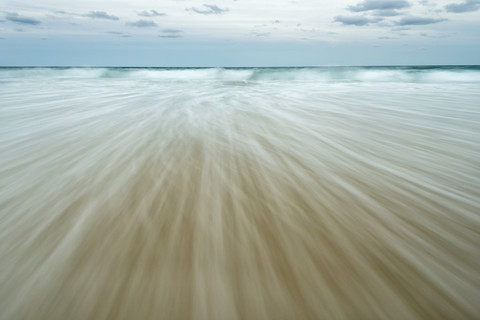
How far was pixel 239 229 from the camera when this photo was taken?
125cm

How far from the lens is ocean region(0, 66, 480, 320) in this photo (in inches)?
34.1

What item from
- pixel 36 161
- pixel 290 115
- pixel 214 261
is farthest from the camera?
pixel 290 115

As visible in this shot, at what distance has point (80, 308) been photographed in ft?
2.76

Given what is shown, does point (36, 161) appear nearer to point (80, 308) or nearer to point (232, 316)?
point (80, 308)

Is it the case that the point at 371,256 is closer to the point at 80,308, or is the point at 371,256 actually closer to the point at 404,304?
the point at 404,304

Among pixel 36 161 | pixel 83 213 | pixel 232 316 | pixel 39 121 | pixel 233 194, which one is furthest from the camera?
pixel 39 121

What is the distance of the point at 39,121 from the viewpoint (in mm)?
3699

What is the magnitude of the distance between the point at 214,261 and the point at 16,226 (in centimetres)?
96

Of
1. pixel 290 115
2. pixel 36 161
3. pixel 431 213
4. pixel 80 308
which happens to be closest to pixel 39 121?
pixel 36 161

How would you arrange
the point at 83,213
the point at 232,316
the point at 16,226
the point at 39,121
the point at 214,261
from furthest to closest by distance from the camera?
the point at 39,121, the point at 83,213, the point at 16,226, the point at 214,261, the point at 232,316

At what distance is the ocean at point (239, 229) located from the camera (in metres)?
0.87

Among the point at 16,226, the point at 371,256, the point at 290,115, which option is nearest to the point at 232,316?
the point at 371,256

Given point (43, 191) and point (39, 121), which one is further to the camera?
point (39, 121)

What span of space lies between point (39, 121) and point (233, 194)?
3.45 m
